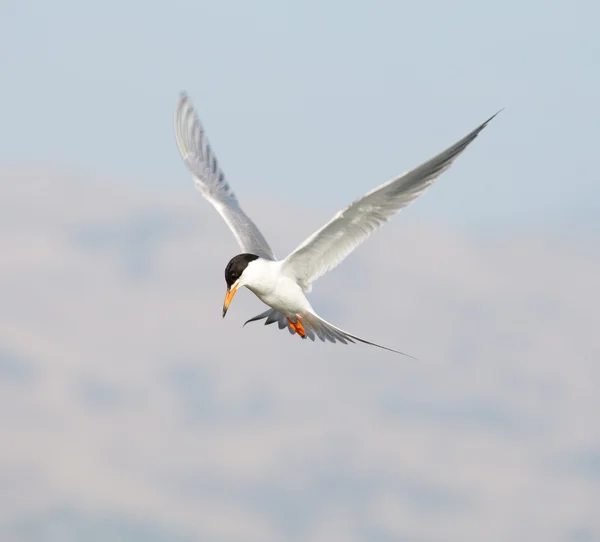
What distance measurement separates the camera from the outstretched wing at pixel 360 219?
13.3 meters

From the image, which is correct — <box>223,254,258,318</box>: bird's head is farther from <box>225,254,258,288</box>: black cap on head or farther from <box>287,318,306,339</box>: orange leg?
<box>287,318,306,339</box>: orange leg

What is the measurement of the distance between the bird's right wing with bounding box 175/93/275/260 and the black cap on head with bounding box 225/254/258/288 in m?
2.37

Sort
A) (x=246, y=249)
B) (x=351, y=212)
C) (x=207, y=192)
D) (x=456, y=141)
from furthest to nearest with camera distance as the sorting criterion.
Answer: (x=207, y=192) → (x=246, y=249) → (x=351, y=212) → (x=456, y=141)

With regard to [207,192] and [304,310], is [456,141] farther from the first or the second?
[207,192]

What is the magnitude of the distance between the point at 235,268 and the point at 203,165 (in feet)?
14.7

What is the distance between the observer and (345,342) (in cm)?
1471

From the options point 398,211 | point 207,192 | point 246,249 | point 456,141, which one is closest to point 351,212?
point 398,211

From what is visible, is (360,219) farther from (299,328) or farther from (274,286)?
(299,328)

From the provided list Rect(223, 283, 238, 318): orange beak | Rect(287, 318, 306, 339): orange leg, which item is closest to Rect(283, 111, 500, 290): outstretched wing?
Rect(287, 318, 306, 339): orange leg

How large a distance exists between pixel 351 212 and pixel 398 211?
546 millimetres

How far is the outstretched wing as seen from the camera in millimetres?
13281

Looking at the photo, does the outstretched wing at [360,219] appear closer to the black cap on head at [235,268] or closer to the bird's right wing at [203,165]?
the black cap on head at [235,268]

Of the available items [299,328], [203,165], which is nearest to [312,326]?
[299,328]

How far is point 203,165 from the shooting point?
734 inches
